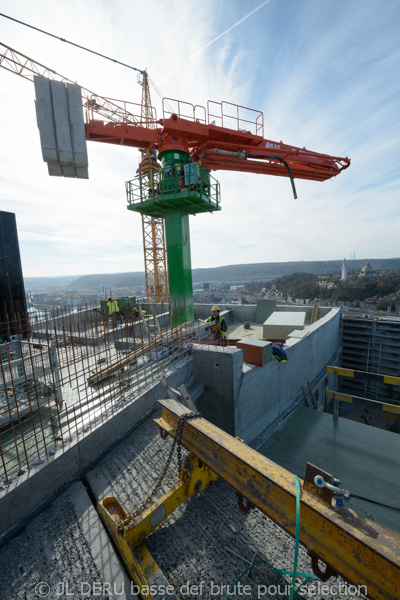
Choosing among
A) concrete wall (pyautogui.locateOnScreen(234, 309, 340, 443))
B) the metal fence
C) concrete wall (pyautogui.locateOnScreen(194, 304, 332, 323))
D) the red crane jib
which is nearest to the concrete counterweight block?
the red crane jib

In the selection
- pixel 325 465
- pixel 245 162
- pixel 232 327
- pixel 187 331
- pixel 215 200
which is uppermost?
pixel 245 162

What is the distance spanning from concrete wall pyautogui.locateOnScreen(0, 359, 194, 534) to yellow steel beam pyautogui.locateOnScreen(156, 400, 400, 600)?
2240 millimetres

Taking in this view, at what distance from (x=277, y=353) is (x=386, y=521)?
4134 mm

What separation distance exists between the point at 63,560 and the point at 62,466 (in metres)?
1.15

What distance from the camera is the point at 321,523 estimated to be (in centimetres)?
209

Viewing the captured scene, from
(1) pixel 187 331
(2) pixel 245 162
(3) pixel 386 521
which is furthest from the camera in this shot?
(2) pixel 245 162

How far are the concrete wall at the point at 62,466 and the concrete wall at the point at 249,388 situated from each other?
6.59 feet

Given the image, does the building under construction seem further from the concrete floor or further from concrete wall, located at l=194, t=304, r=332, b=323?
concrete wall, located at l=194, t=304, r=332, b=323

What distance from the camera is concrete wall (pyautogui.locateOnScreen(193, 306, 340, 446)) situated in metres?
6.78

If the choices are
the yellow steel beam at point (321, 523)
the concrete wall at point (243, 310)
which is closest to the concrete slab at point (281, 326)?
the concrete wall at point (243, 310)

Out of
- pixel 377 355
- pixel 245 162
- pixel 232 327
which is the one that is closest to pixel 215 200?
pixel 245 162

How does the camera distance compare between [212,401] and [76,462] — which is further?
[212,401]

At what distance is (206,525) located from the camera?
3404 mm

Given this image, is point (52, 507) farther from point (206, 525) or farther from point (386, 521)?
point (386, 521)
